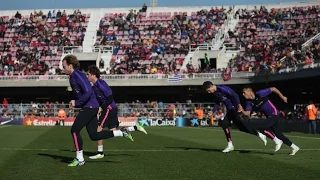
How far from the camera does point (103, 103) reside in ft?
43.4

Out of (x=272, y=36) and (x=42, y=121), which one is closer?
(x=42, y=121)

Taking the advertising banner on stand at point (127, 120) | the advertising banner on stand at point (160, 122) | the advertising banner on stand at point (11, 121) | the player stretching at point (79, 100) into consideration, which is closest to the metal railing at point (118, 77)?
the advertising banner on stand at point (160, 122)

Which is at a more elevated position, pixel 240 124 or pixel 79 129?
pixel 79 129

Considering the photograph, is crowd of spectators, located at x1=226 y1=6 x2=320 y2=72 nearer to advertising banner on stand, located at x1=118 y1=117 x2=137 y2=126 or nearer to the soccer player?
advertising banner on stand, located at x1=118 y1=117 x2=137 y2=126

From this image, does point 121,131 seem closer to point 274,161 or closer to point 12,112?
point 274,161

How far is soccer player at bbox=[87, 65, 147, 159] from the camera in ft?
42.2

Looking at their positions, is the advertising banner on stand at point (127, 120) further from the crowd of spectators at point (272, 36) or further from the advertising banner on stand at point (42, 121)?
the crowd of spectators at point (272, 36)

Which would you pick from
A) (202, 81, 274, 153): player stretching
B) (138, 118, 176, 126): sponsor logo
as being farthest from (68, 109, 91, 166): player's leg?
(138, 118, 176, 126): sponsor logo

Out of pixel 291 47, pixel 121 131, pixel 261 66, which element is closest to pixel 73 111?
pixel 261 66

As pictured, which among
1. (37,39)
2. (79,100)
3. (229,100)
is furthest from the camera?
(37,39)

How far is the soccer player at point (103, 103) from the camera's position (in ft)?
42.2

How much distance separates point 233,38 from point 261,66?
1074 cm

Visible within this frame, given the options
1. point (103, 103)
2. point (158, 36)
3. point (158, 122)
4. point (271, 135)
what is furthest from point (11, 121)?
point (271, 135)

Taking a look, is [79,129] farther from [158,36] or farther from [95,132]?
[158,36]
